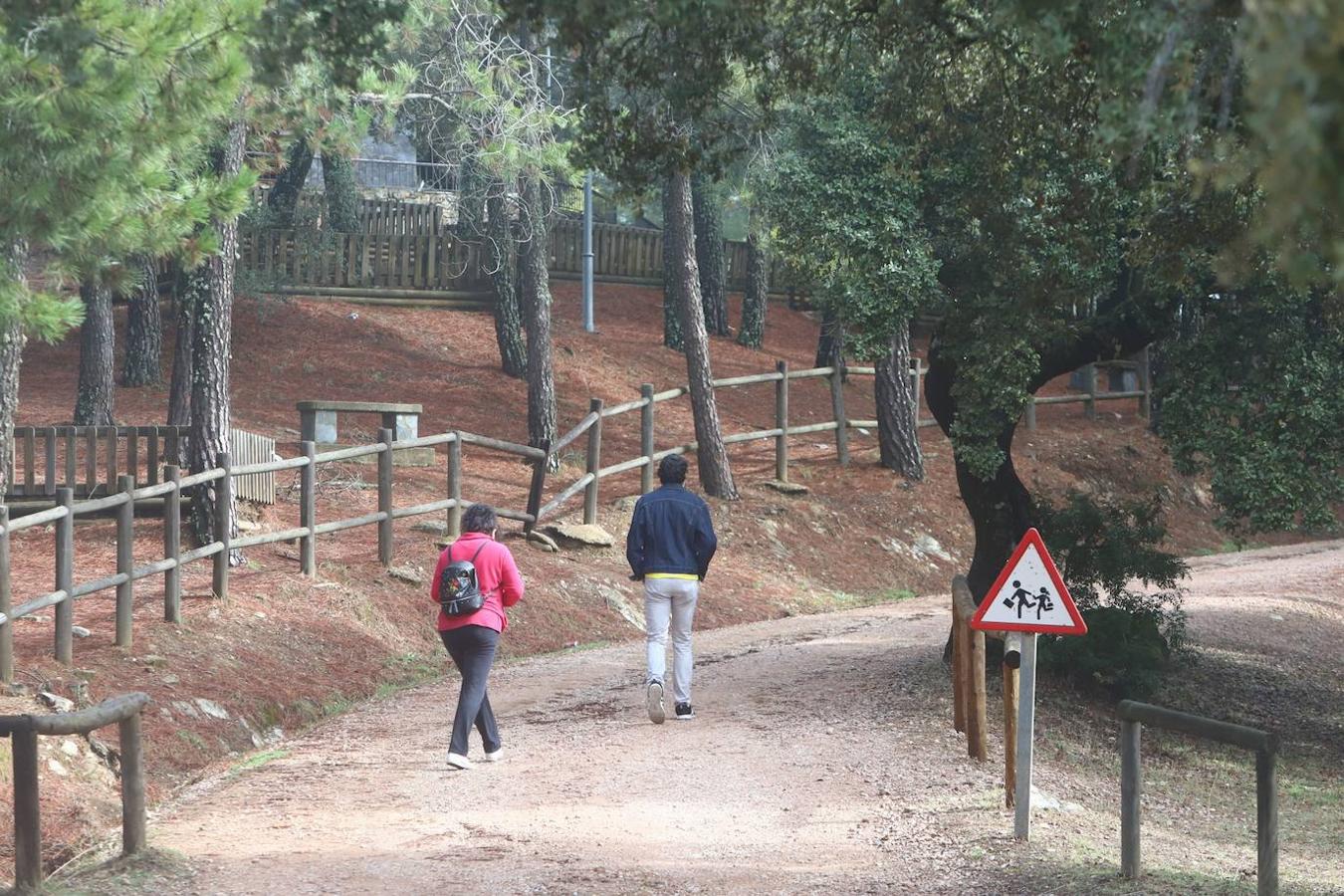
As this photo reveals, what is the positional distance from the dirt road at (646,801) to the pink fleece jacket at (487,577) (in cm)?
92

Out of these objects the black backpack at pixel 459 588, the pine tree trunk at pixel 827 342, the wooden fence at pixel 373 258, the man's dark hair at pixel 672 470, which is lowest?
the black backpack at pixel 459 588

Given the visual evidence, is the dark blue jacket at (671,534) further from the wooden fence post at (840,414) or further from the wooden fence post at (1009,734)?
the wooden fence post at (840,414)

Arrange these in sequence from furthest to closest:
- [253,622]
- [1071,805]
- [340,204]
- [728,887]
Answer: [340,204] → [253,622] → [1071,805] → [728,887]

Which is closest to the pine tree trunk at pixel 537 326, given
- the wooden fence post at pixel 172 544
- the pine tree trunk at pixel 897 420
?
the pine tree trunk at pixel 897 420

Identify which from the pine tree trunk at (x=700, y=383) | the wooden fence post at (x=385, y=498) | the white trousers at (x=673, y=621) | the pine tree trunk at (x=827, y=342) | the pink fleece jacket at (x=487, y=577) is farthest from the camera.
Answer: the pine tree trunk at (x=827, y=342)

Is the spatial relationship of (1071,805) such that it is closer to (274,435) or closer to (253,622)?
(253,622)

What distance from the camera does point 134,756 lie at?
7797 mm

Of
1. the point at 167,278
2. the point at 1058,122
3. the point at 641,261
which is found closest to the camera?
the point at 1058,122

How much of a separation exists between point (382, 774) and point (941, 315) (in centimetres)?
541

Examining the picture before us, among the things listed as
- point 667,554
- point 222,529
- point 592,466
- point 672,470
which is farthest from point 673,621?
point 592,466

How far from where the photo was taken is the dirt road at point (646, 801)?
776cm

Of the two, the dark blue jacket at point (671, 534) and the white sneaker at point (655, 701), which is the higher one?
the dark blue jacket at point (671, 534)

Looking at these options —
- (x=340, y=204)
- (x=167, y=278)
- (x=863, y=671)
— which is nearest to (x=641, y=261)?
→ (x=340, y=204)

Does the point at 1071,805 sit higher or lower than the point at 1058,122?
lower
